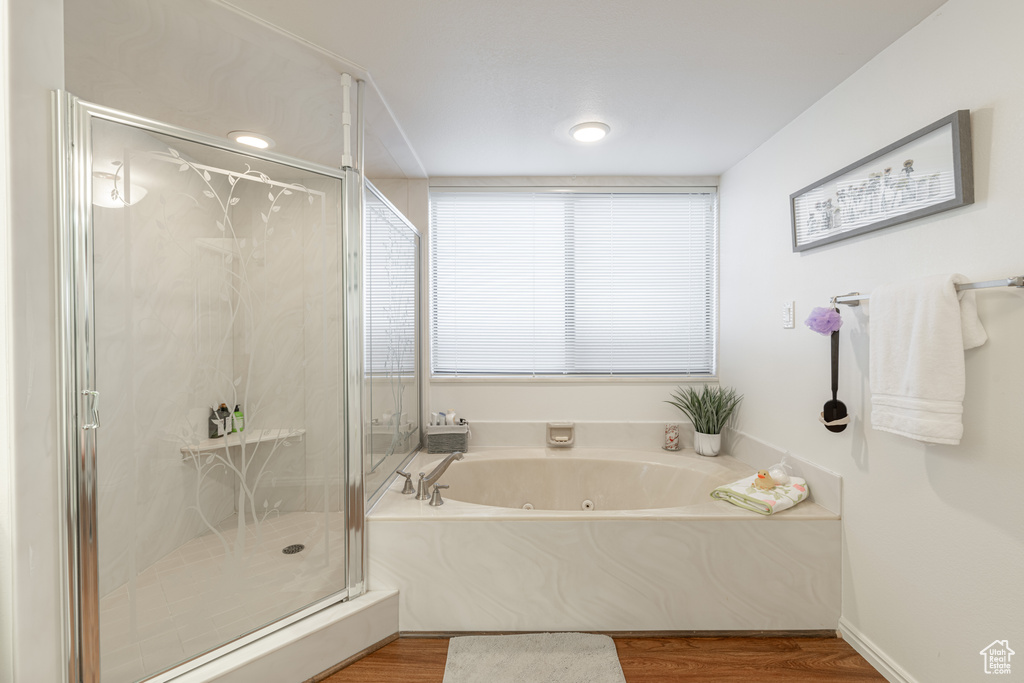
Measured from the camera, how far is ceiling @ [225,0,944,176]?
1.43 m

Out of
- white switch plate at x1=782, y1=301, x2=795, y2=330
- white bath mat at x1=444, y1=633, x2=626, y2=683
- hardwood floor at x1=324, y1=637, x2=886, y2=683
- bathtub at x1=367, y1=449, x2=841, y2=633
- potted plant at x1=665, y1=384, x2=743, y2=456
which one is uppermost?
white switch plate at x1=782, y1=301, x2=795, y2=330

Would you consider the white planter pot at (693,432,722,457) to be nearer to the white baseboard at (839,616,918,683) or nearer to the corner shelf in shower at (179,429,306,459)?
the white baseboard at (839,616,918,683)

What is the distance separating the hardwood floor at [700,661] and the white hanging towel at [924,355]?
923 millimetres

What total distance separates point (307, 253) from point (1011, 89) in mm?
2080

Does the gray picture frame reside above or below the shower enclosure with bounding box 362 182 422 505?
above

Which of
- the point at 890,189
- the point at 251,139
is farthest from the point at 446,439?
the point at 890,189

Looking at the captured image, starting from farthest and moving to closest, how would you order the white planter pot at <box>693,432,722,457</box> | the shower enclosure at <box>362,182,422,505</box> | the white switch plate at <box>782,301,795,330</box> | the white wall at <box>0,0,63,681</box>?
the white planter pot at <box>693,432,722,457</box> < the white switch plate at <box>782,301,795,330</box> < the shower enclosure at <box>362,182,422,505</box> < the white wall at <box>0,0,63,681</box>

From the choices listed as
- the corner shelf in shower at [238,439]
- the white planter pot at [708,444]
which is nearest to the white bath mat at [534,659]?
the corner shelf in shower at [238,439]

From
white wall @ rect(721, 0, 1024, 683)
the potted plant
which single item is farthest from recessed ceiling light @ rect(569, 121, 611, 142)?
the potted plant

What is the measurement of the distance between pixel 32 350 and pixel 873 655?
108 inches

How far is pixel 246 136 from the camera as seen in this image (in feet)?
4.95

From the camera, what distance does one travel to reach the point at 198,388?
1401mm

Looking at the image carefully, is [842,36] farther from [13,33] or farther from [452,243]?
[13,33]

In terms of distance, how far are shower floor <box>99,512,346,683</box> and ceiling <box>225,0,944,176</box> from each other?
5.44 feet
